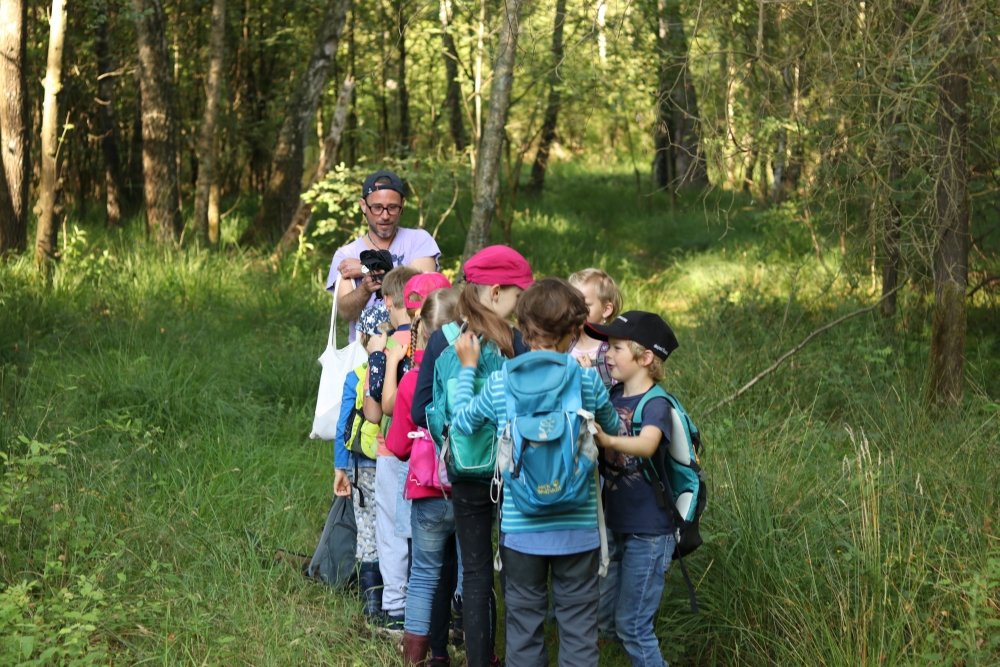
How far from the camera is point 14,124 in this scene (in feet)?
28.4

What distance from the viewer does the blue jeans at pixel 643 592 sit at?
336 cm

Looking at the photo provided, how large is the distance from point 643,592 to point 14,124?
7.78 m

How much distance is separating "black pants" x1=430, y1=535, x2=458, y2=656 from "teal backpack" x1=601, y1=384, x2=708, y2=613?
78 centimetres

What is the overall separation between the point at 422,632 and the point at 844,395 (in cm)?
377

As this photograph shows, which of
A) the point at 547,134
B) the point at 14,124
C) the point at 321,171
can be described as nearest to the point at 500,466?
the point at 14,124

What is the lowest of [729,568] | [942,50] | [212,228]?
[729,568]

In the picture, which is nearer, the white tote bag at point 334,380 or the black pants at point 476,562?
the black pants at point 476,562

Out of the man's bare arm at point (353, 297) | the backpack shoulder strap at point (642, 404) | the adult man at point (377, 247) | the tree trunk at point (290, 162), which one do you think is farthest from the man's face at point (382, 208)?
the tree trunk at point (290, 162)

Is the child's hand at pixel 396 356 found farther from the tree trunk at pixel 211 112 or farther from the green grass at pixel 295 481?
the tree trunk at pixel 211 112

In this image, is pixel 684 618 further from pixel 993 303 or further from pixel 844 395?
pixel 993 303

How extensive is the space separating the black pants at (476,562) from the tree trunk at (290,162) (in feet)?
28.3

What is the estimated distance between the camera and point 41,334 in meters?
7.23

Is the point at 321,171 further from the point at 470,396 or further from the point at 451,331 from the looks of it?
the point at 470,396

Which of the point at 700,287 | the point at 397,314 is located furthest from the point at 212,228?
the point at 397,314
